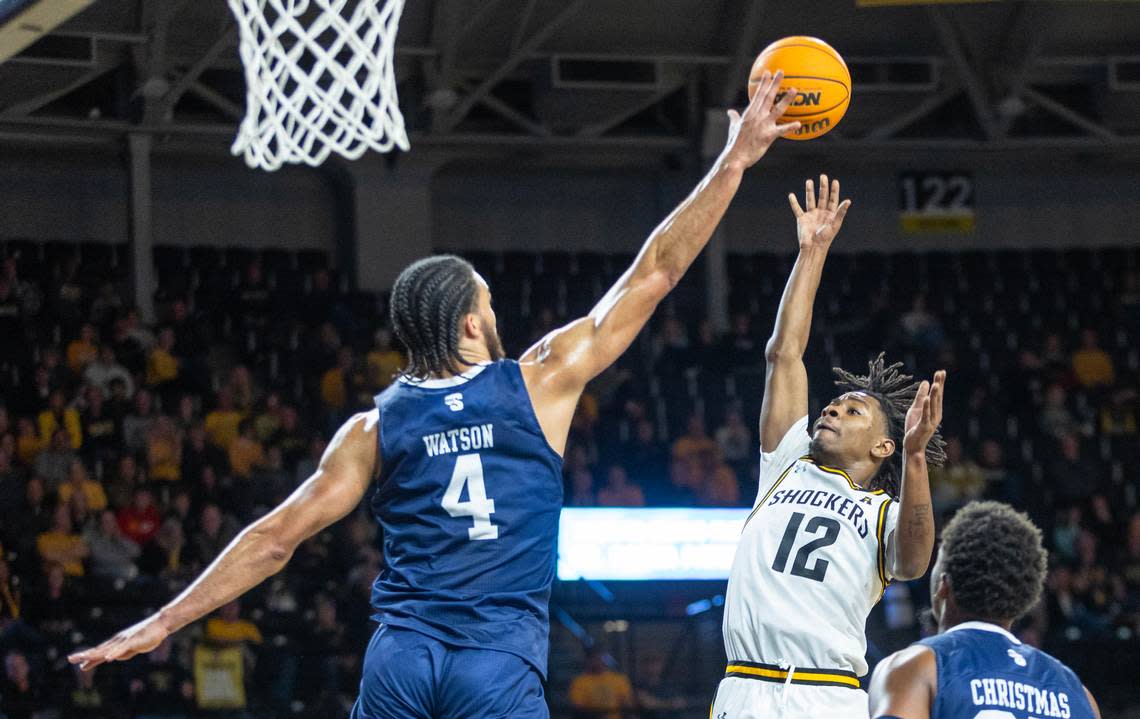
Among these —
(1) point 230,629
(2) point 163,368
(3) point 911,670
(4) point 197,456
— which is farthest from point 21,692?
(3) point 911,670

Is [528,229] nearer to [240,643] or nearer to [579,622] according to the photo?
[579,622]

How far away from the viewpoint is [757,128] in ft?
13.1

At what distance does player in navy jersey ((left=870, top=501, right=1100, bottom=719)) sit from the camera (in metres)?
3.41

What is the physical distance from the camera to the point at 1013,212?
20.0 meters

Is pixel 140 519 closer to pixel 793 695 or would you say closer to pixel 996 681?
pixel 793 695

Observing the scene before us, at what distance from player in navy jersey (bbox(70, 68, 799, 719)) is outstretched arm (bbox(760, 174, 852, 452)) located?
114cm

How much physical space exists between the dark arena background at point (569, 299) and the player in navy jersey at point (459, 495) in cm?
704

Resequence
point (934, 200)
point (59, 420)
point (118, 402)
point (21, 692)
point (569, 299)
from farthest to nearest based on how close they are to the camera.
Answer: point (934, 200) → point (569, 299) → point (118, 402) → point (59, 420) → point (21, 692)

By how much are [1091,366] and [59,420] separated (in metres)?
10.0

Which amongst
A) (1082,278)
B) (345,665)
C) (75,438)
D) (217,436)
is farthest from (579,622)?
(1082,278)

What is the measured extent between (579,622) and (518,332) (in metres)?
4.24

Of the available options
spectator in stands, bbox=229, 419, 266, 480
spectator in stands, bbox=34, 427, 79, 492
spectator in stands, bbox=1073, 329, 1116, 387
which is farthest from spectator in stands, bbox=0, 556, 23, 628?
spectator in stands, bbox=1073, 329, 1116, 387

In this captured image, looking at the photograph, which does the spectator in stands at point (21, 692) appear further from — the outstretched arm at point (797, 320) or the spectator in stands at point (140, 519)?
the outstretched arm at point (797, 320)

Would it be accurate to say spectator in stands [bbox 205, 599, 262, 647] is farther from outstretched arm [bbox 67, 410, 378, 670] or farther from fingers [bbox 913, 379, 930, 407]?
fingers [bbox 913, 379, 930, 407]
